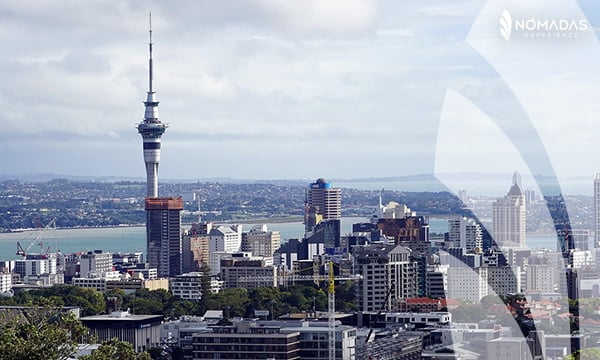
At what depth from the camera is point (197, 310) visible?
49.0 feet

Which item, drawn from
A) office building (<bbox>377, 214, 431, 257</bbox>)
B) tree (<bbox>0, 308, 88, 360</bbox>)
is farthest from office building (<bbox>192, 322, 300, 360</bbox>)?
office building (<bbox>377, 214, 431, 257</bbox>)

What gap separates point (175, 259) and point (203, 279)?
24.4ft

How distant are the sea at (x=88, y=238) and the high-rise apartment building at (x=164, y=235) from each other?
3.24 m

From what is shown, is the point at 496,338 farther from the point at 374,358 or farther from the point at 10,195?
the point at 10,195

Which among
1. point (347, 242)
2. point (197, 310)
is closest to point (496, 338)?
point (197, 310)

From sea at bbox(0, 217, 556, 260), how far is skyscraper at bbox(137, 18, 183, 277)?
321cm

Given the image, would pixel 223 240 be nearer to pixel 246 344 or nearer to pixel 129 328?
pixel 129 328

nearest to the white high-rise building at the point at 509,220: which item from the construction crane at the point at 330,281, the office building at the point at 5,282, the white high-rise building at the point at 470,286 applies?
the white high-rise building at the point at 470,286

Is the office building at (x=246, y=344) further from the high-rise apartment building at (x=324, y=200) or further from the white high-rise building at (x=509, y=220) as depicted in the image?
the high-rise apartment building at (x=324, y=200)

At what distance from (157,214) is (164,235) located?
747 mm

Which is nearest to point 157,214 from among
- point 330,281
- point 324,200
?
point 324,200

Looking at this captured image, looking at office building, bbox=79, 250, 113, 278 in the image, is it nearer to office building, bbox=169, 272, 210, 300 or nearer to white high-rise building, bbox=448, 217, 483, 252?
office building, bbox=169, 272, 210, 300

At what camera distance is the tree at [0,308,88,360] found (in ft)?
12.4

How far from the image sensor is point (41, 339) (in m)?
3.82
